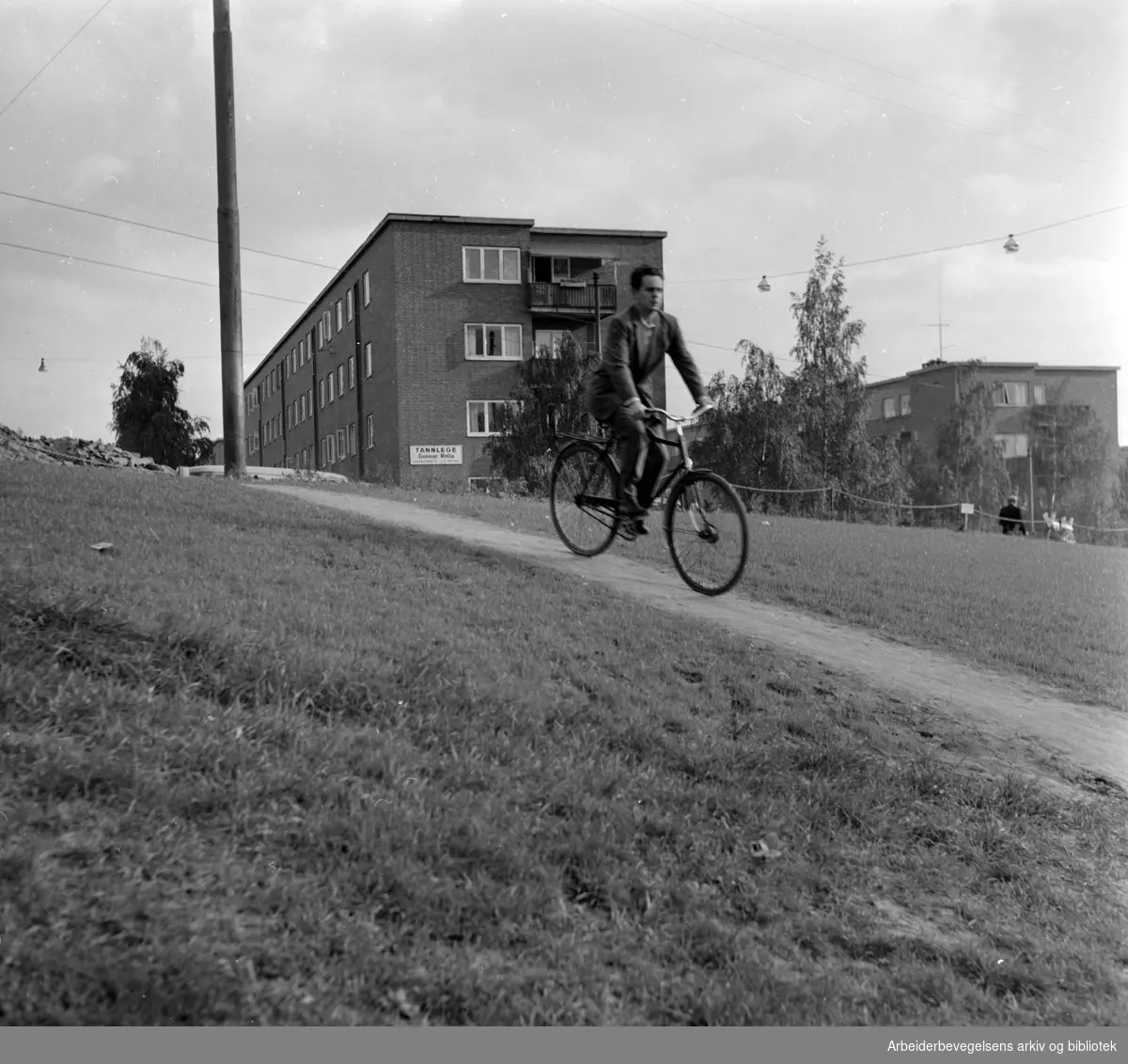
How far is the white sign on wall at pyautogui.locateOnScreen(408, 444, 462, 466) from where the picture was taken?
4506cm

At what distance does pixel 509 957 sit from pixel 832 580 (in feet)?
29.0

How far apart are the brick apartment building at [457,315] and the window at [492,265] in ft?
0.15

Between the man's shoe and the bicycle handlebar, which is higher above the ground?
the bicycle handlebar

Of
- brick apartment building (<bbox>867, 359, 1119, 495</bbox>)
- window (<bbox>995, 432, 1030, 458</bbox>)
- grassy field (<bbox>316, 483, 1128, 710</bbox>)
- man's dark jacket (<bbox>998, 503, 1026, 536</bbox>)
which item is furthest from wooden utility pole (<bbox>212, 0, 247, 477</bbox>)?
window (<bbox>995, 432, 1030, 458</bbox>)

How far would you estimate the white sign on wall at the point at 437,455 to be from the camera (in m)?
45.1

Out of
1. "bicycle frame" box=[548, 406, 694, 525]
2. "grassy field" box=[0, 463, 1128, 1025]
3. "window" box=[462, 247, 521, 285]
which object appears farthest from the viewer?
"window" box=[462, 247, 521, 285]

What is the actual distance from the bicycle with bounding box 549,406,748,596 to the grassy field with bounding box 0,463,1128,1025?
171 centimetres

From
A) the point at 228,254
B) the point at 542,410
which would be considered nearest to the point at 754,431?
Result: the point at 542,410

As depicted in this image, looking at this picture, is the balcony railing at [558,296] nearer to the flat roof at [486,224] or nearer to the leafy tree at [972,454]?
the flat roof at [486,224]

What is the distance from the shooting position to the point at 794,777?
5.06 meters

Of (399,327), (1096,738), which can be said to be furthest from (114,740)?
(399,327)

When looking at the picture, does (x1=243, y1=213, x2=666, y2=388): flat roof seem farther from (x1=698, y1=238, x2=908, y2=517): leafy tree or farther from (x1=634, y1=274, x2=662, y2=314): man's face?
(x1=634, y1=274, x2=662, y2=314): man's face
